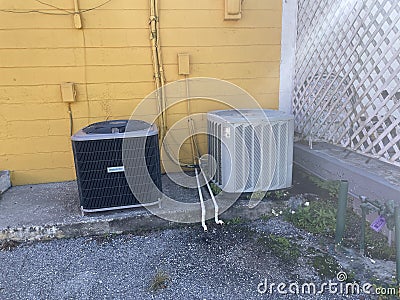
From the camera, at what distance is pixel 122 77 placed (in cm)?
301

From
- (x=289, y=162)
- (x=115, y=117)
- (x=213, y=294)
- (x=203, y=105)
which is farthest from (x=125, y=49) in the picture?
(x=213, y=294)

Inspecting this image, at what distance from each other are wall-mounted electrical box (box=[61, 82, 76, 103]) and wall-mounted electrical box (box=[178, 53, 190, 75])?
1.06m

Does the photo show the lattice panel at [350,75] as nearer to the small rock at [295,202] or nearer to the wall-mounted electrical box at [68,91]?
the small rock at [295,202]

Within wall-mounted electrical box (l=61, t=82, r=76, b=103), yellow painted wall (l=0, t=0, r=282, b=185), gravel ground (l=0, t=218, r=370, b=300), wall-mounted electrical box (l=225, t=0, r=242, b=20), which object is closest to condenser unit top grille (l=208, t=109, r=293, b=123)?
yellow painted wall (l=0, t=0, r=282, b=185)

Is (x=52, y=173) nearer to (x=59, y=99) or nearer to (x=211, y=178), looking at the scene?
(x=59, y=99)

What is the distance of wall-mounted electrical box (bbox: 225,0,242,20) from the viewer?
2921 mm

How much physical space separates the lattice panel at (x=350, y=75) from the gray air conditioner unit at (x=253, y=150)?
0.69 meters

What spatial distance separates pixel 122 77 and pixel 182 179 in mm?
1200

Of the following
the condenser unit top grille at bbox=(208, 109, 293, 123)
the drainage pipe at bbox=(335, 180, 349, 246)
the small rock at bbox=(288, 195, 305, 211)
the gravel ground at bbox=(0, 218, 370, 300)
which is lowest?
the gravel ground at bbox=(0, 218, 370, 300)

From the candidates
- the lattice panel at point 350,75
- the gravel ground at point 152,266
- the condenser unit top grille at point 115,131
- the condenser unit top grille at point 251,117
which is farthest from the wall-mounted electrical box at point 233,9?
the gravel ground at point 152,266

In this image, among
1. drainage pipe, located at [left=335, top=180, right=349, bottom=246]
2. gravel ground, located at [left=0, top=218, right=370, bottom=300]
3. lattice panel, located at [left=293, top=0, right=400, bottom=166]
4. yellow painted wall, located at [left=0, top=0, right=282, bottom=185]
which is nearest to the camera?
gravel ground, located at [left=0, top=218, right=370, bottom=300]

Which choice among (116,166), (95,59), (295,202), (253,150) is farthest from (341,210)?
(95,59)

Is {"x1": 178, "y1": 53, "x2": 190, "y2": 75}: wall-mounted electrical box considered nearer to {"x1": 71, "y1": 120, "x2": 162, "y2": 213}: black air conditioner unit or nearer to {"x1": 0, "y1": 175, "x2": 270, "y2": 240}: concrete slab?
{"x1": 71, "y1": 120, "x2": 162, "y2": 213}: black air conditioner unit

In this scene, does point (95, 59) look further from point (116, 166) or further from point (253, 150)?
point (253, 150)
